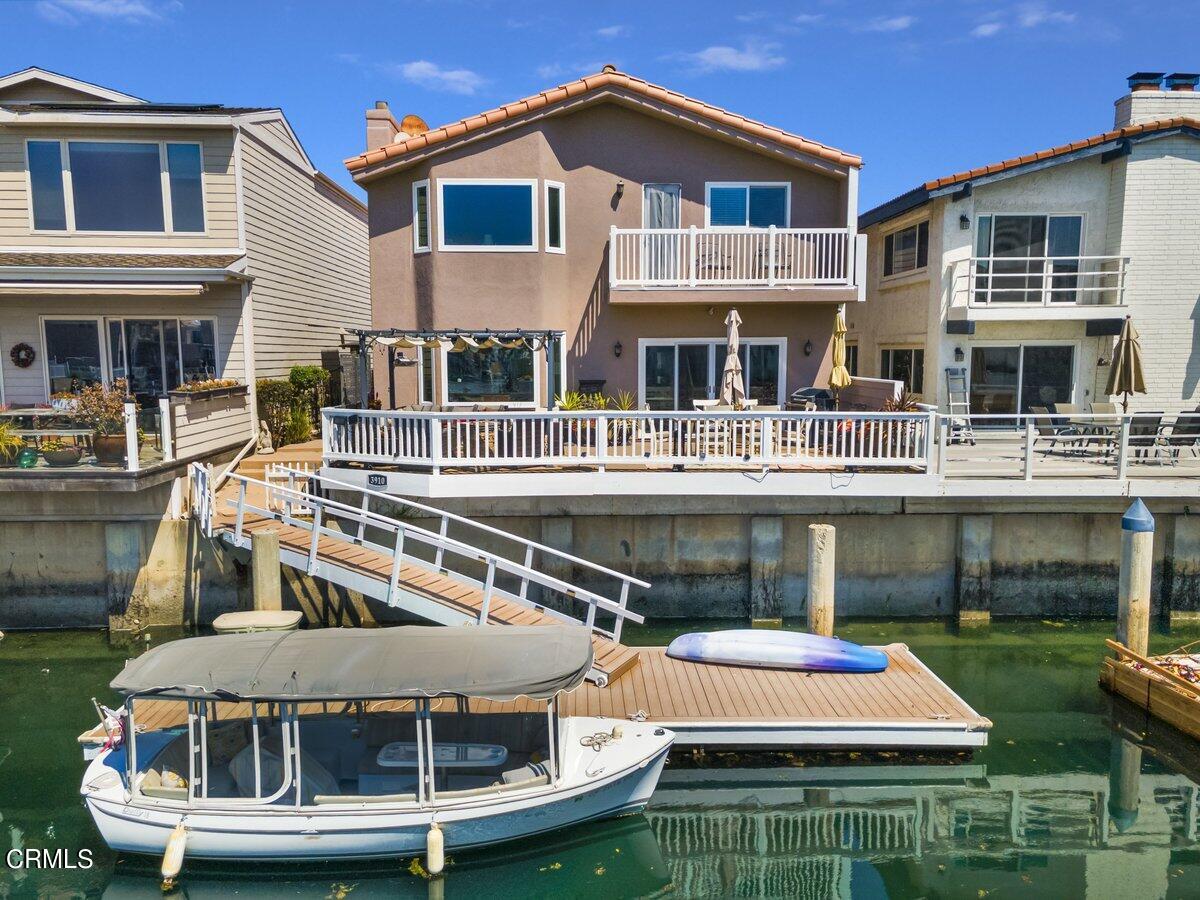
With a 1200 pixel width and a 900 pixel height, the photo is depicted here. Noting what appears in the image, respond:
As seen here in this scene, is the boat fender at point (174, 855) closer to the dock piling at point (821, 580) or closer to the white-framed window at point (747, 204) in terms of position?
the dock piling at point (821, 580)

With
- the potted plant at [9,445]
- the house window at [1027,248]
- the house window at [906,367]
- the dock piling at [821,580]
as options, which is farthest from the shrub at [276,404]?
the house window at [1027,248]

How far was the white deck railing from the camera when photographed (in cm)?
1366

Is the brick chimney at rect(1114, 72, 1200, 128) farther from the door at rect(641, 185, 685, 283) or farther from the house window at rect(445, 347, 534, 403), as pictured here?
the house window at rect(445, 347, 534, 403)

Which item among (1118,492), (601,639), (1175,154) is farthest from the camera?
(1175,154)

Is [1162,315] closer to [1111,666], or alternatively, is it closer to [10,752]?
[1111,666]

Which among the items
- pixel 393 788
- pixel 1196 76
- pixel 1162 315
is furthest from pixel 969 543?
pixel 1196 76

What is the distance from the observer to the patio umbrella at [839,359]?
16.0 meters

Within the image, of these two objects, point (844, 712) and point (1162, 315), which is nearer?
point (844, 712)

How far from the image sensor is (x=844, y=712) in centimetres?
1059

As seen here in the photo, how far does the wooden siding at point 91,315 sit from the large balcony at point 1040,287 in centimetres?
1630

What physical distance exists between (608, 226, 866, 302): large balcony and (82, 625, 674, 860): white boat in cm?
953

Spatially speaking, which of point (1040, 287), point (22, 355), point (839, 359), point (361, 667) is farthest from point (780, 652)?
point (22, 355)

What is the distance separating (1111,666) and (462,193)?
564 inches

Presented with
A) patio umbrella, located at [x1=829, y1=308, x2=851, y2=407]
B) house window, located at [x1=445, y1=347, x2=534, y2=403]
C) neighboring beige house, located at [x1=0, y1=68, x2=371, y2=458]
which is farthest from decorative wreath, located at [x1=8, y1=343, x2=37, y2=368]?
patio umbrella, located at [x1=829, y1=308, x2=851, y2=407]
